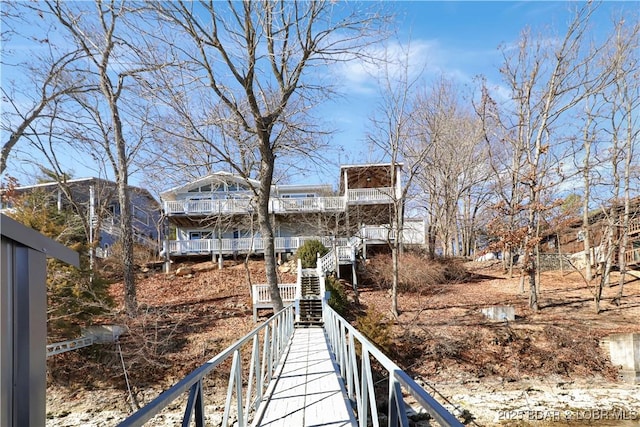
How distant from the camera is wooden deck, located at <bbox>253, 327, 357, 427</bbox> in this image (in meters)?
5.32

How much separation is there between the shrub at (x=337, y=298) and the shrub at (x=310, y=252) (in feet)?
10.3

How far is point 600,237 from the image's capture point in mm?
28641

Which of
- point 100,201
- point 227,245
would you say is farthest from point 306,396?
point 100,201

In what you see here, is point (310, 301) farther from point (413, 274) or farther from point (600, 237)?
point (600, 237)

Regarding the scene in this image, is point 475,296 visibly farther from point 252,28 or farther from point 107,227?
point 107,227

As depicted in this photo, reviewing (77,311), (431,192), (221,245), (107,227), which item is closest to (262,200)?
(77,311)

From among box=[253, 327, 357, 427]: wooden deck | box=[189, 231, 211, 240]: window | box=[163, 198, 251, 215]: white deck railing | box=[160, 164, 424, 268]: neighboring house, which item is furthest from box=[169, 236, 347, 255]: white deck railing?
box=[253, 327, 357, 427]: wooden deck

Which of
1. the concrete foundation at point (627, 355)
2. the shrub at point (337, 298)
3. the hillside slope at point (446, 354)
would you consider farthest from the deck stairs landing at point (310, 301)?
the concrete foundation at point (627, 355)

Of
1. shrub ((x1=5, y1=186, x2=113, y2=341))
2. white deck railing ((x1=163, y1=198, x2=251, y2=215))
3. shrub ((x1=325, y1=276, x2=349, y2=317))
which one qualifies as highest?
white deck railing ((x1=163, y1=198, x2=251, y2=215))

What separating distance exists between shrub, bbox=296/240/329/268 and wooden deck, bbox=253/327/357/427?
46.0 ft

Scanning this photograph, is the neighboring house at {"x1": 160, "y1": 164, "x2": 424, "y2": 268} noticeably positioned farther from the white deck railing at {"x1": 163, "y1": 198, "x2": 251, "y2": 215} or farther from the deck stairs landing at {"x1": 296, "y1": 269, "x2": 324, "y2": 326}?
the deck stairs landing at {"x1": 296, "y1": 269, "x2": 324, "y2": 326}

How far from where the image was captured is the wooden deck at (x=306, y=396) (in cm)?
532

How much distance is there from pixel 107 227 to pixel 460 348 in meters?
25.8

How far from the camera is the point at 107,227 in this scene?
31906 mm
